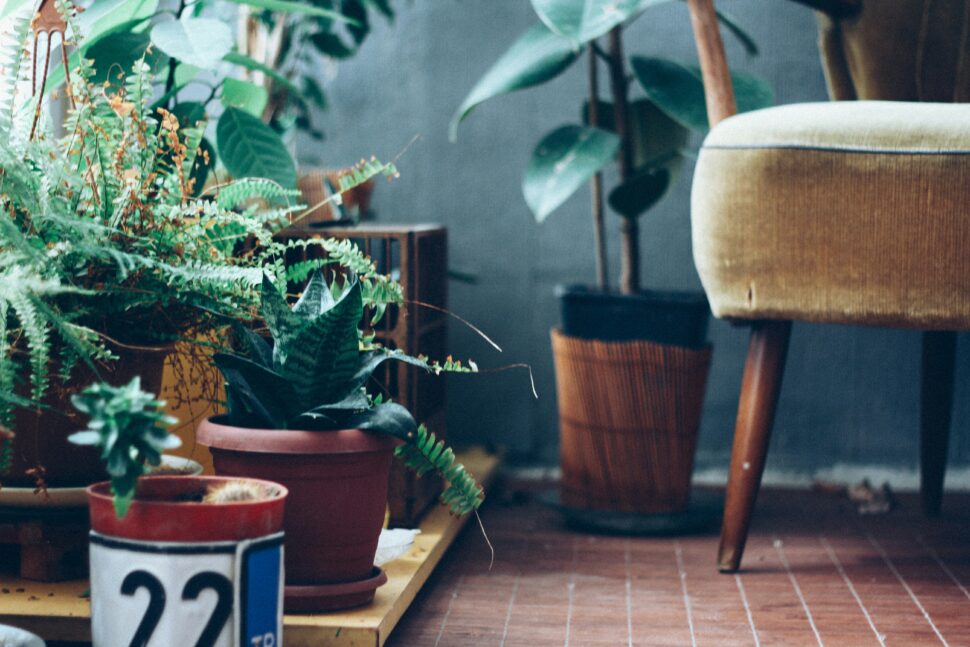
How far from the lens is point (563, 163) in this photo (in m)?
1.62

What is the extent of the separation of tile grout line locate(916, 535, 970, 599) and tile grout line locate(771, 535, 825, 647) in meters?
0.19

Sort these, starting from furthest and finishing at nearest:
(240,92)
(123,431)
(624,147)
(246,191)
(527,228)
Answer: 1. (527,228)
2. (624,147)
3. (240,92)
4. (246,191)
5. (123,431)

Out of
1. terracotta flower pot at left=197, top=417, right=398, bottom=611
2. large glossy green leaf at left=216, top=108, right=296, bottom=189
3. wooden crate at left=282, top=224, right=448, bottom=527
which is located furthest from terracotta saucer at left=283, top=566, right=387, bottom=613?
large glossy green leaf at left=216, top=108, right=296, bottom=189

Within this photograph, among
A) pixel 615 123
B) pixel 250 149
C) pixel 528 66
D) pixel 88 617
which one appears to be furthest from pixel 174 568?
pixel 615 123

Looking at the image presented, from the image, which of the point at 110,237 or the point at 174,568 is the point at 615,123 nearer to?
the point at 110,237

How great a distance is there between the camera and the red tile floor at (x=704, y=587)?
1.15 metres

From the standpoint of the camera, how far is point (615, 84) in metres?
1.74

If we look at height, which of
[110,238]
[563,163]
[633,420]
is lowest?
[633,420]

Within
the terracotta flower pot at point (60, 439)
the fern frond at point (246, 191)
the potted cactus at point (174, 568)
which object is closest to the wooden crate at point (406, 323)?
the fern frond at point (246, 191)

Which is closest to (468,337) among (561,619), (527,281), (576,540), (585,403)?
(527,281)

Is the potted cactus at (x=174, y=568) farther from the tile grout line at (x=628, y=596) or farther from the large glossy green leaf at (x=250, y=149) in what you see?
the large glossy green leaf at (x=250, y=149)

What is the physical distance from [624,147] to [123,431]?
1140mm

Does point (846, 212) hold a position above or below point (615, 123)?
below

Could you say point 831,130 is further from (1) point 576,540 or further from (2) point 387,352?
(1) point 576,540
